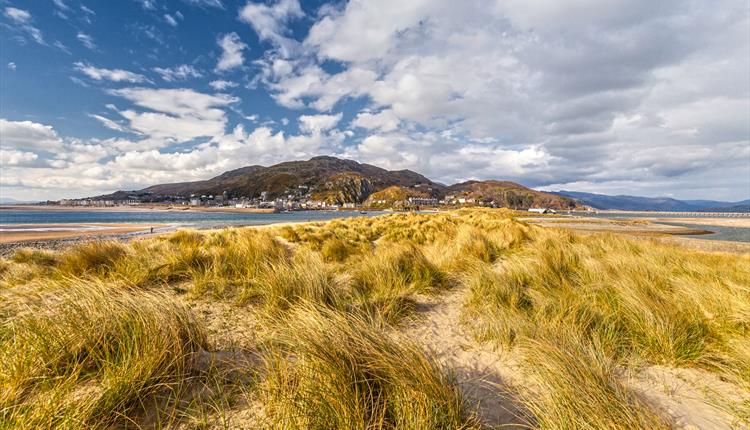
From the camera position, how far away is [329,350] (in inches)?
83.0

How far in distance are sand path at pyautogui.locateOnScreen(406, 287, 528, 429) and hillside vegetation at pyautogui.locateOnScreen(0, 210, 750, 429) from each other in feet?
0.31

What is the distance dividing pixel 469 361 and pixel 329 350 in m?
1.57

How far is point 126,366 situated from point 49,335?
2.72 feet

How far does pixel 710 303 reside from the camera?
3676 mm

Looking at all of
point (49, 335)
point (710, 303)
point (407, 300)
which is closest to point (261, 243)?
point (407, 300)

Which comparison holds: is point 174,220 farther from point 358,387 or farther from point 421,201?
point 421,201

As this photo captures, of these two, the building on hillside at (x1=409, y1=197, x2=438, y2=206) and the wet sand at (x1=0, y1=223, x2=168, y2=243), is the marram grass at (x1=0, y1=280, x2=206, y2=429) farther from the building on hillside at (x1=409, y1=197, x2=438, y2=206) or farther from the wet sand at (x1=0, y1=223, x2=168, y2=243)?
the building on hillside at (x1=409, y1=197, x2=438, y2=206)

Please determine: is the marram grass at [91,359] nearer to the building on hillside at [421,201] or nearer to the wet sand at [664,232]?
the wet sand at [664,232]

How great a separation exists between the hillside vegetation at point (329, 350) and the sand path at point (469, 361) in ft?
0.31

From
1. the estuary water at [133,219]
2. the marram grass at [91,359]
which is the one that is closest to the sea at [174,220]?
the estuary water at [133,219]

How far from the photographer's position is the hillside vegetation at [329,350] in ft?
5.91

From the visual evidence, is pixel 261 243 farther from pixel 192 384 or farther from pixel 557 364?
pixel 557 364

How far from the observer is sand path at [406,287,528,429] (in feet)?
7.02

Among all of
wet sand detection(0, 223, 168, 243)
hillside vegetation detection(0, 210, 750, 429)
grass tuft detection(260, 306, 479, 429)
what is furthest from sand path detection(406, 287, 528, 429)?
wet sand detection(0, 223, 168, 243)
